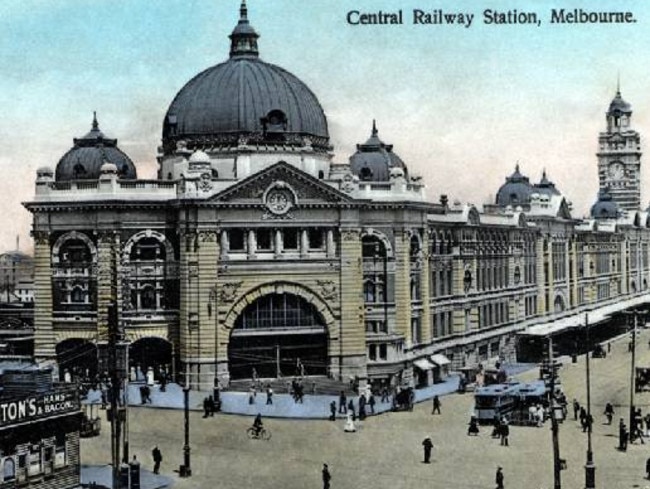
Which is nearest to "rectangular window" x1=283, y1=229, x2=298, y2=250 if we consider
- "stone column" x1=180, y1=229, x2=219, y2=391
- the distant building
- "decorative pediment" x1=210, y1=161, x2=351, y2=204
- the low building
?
"decorative pediment" x1=210, y1=161, x2=351, y2=204

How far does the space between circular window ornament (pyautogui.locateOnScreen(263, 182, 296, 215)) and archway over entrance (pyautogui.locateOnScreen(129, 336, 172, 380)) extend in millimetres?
10344

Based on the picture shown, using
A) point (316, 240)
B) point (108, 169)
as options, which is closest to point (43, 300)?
point (108, 169)

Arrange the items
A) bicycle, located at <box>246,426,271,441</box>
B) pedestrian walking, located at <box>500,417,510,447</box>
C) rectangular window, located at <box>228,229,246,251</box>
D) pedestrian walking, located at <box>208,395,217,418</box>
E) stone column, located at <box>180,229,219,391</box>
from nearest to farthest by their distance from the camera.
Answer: pedestrian walking, located at <box>500,417,510,447</box>
bicycle, located at <box>246,426,271,441</box>
pedestrian walking, located at <box>208,395,217,418</box>
stone column, located at <box>180,229,219,391</box>
rectangular window, located at <box>228,229,246,251</box>

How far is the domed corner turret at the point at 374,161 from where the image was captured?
78750mm

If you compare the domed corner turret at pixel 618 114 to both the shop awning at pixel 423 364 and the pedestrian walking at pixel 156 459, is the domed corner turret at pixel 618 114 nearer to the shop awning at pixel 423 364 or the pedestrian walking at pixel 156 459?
the shop awning at pixel 423 364

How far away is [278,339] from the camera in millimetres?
68688

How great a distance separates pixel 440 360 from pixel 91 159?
1034 inches

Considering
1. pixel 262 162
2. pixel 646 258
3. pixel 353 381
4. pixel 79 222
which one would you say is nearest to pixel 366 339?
pixel 353 381

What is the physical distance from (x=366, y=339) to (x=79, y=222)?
18.8 m

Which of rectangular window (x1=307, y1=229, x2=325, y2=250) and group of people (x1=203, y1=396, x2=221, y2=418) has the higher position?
rectangular window (x1=307, y1=229, x2=325, y2=250)

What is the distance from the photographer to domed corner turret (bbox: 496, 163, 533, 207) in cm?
11106

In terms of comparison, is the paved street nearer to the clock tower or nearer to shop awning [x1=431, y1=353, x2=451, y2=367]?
shop awning [x1=431, y1=353, x2=451, y2=367]

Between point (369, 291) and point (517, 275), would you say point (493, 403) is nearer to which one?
point (369, 291)

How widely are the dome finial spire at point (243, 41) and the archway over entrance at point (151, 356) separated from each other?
20.9 m
